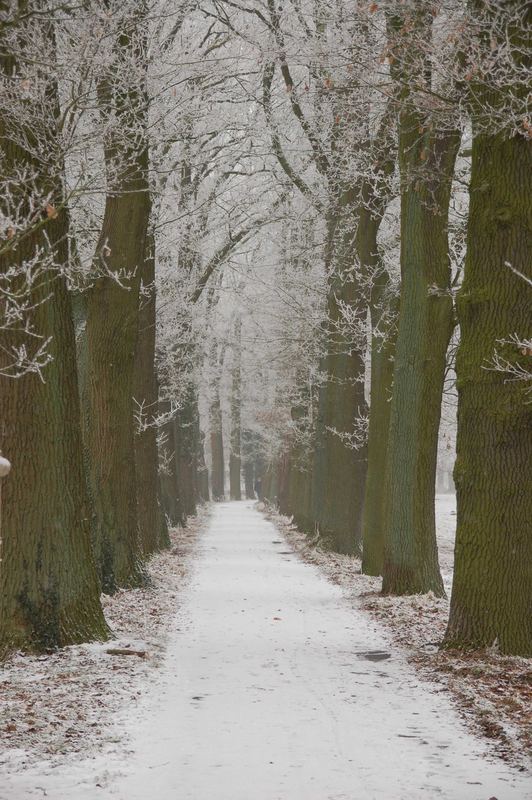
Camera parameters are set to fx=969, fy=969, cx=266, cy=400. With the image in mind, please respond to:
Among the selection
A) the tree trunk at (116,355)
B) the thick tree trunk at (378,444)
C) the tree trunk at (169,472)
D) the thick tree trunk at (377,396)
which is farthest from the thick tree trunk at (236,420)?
the tree trunk at (116,355)

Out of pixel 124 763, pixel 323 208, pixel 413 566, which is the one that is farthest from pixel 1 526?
pixel 323 208

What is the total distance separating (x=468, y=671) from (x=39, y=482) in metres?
4.21

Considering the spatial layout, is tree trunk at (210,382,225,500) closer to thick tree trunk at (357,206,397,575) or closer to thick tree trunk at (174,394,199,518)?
thick tree trunk at (174,394,199,518)

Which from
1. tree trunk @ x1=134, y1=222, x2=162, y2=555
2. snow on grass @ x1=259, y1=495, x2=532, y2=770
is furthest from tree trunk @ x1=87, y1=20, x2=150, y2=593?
tree trunk @ x1=134, y1=222, x2=162, y2=555

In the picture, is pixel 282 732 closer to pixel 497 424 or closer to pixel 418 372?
pixel 497 424

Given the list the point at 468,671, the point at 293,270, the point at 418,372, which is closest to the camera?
the point at 468,671

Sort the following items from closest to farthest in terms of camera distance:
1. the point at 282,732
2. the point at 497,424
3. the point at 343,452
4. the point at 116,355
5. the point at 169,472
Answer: the point at 282,732, the point at 497,424, the point at 116,355, the point at 343,452, the point at 169,472

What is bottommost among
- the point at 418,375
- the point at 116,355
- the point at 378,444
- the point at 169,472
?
the point at 169,472

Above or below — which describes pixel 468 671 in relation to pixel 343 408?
below

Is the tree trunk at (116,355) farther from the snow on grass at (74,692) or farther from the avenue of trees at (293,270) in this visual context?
the snow on grass at (74,692)

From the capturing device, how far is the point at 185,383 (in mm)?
26953

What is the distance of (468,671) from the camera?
26.5 ft

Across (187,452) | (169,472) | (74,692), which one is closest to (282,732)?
(74,692)

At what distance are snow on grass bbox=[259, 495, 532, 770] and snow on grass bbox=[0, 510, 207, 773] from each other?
7.93 feet
